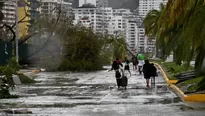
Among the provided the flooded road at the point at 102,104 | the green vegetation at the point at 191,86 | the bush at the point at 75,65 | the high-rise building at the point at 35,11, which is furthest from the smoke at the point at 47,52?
the flooded road at the point at 102,104

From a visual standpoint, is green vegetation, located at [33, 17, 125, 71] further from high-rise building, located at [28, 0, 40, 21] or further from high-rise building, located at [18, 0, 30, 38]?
high-rise building, located at [28, 0, 40, 21]

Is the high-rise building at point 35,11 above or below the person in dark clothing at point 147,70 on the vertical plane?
above

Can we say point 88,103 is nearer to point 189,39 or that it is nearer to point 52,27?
point 189,39

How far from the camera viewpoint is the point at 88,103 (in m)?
18.8

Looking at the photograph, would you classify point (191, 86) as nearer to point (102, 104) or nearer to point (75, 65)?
point (102, 104)

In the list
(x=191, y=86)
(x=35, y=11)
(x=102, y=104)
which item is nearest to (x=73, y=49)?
(x=191, y=86)

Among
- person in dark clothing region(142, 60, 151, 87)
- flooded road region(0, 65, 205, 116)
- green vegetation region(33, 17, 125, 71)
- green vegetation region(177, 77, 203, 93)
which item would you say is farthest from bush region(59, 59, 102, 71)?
flooded road region(0, 65, 205, 116)

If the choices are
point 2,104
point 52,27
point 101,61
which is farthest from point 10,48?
point 2,104

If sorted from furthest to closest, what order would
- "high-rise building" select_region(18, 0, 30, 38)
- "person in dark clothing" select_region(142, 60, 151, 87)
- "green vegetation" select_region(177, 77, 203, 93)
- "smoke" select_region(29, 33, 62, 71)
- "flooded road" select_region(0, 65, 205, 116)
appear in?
1. "high-rise building" select_region(18, 0, 30, 38)
2. "smoke" select_region(29, 33, 62, 71)
3. "person in dark clothing" select_region(142, 60, 151, 87)
4. "green vegetation" select_region(177, 77, 203, 93)
5. "flooded road" select_region(0, 65, 205, 116)

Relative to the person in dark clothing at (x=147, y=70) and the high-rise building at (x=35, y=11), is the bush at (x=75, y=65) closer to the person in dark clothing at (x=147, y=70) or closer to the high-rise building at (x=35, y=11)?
the high-rise building at (x=35, y=11)

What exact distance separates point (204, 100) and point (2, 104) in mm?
7073

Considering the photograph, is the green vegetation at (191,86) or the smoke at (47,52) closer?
the green vegetation at (191,86)

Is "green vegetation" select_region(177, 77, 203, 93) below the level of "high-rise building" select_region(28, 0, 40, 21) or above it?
below

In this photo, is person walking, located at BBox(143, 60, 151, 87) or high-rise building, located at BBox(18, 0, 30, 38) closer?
person walking, located at BBox(143, 60, 151, 87)
